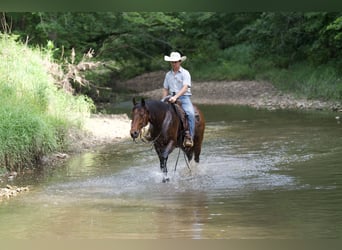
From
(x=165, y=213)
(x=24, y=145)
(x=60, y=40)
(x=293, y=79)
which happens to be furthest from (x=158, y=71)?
(x=165, y=213)

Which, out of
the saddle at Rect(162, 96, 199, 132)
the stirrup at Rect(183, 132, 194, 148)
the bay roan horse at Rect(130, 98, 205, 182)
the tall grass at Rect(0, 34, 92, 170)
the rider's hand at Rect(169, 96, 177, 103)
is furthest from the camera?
the tall grass at Rect(0, 34, 92, 170)

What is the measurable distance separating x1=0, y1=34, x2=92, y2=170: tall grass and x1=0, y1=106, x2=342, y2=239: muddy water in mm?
527

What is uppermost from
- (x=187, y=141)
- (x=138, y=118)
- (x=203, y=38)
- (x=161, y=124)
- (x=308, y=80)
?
(x=203, y=38)

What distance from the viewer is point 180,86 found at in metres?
10.1

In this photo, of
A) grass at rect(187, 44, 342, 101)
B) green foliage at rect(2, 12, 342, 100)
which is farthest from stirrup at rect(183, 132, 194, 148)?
grass at rect(187, 44, 342, 101)

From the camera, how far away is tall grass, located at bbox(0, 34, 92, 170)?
1062 centimetres

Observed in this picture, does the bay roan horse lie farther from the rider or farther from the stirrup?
the rider

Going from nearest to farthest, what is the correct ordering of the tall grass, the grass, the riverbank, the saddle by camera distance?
the saddle → the tall grass → the riverbank → the grass

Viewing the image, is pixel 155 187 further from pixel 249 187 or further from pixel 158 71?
pixel 158 71

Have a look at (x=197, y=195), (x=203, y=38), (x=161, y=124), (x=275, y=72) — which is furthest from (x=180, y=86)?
(x=203, y=38)

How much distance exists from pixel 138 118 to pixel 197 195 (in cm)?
150

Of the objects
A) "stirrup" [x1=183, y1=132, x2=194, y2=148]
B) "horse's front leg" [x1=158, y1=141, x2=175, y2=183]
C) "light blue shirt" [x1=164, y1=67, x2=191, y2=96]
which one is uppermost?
"light blue shirt" [x1=164, y1=67, x2=191, y2=96]

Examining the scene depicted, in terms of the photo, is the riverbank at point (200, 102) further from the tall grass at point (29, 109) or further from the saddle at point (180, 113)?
the saddle at point (180, 113)

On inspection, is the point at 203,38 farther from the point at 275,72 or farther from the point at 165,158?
the point at 165,158
